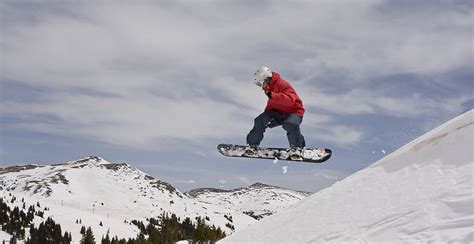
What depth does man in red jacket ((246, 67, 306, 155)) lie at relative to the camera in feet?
46.2

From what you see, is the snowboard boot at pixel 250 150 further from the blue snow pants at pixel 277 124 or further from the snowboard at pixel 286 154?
the blue snow pants at pixel 277 124

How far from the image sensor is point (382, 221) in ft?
22.6

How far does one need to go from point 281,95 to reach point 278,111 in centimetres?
104

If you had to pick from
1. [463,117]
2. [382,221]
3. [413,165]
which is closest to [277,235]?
[382,221]

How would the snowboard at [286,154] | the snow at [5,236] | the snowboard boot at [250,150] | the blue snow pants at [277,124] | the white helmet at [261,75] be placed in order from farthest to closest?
1. the snow at [5,236]
2. the snowboard at [286,154]
3. the snowboard boot at [250,150]
4. the blue snow pants at [277,124]
5. the white helmet at [261,75]

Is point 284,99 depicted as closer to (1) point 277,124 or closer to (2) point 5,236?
(1) point 277,124

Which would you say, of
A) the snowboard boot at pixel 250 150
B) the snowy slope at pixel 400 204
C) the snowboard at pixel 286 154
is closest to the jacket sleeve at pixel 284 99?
the snowboard boot at pixel 250 150

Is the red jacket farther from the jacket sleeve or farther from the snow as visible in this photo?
the snow

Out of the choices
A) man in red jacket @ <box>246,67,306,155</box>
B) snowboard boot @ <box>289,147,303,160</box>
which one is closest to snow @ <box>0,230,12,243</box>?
snowboard boot @ <box>289,147,303,160</box>

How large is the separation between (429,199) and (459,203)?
541 millimetres

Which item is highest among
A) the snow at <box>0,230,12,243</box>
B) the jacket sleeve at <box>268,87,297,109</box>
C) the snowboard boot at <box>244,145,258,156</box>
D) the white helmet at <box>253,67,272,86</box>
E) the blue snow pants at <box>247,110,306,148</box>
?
the snow at <box>0,230,12,243</box>

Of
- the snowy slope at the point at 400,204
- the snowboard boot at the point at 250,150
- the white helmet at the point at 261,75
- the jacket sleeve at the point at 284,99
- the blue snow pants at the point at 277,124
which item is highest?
the white helmet at the point at 261,75

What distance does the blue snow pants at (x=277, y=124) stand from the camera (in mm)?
14781

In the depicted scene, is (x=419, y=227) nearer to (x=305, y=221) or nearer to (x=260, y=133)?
(x=305, y=221)
